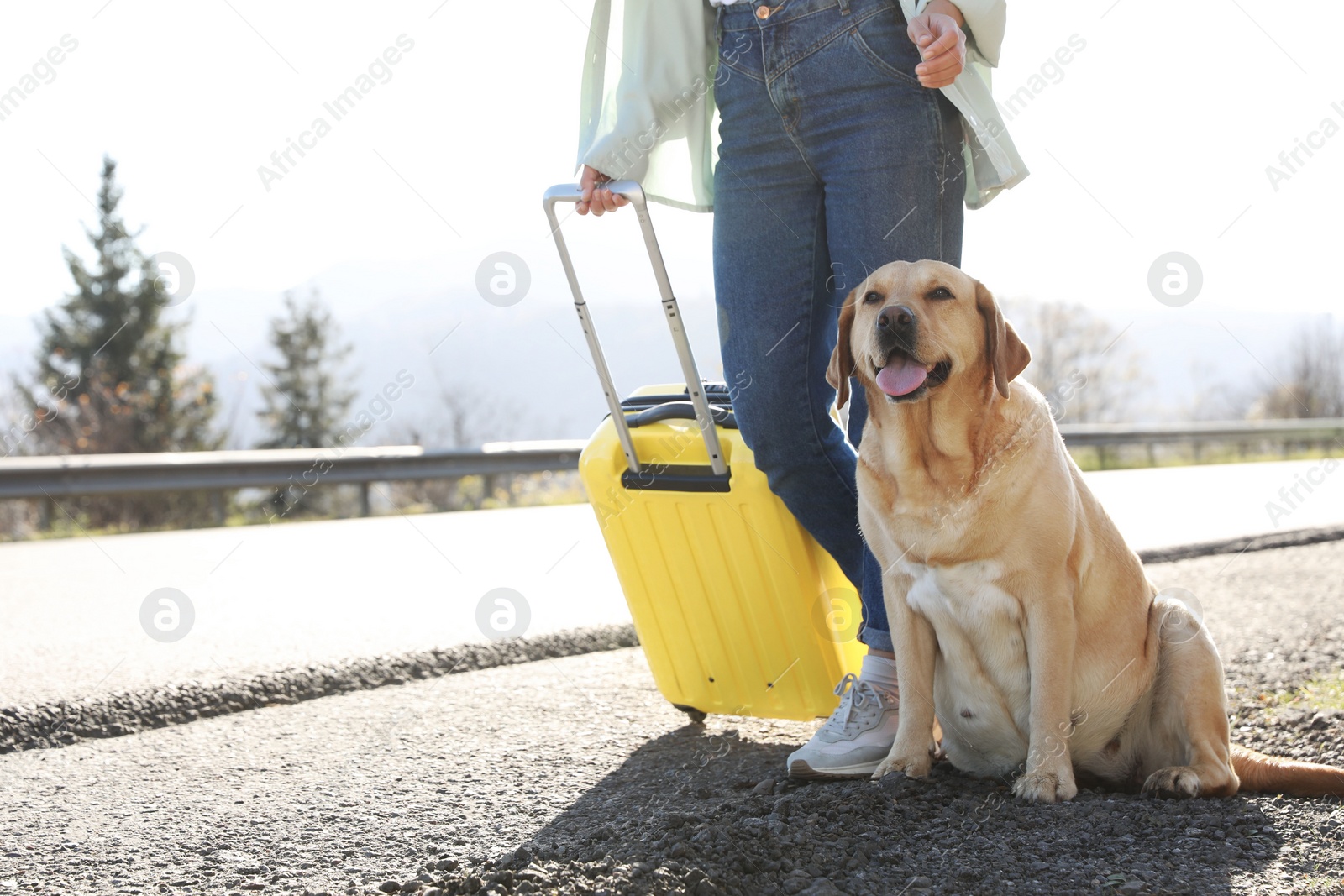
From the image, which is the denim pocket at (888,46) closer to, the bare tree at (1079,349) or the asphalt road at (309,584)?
the asphalt road at (309,584)

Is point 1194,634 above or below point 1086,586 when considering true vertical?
below

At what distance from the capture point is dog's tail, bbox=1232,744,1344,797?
2.30 meters

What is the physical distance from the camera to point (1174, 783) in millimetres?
2289

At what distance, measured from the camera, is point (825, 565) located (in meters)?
2.88

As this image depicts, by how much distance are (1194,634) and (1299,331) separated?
153 feet

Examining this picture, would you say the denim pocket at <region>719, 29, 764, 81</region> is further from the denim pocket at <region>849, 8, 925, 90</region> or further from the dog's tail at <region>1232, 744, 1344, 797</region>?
the dog's tail at <region>1232, 744, 1344, 797</region>

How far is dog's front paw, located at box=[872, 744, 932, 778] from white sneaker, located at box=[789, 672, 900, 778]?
0.05m

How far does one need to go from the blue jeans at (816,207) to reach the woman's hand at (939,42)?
0.43ft

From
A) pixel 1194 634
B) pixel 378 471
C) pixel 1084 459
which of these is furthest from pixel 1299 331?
pixel 1194 634

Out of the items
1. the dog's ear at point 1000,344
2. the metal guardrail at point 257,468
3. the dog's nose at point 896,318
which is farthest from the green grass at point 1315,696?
the metal guardrail at point 257,468

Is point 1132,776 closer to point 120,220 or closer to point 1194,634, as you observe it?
point 1194,634

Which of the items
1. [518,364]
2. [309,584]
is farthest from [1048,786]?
[518,364]

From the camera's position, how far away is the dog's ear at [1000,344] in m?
2.41

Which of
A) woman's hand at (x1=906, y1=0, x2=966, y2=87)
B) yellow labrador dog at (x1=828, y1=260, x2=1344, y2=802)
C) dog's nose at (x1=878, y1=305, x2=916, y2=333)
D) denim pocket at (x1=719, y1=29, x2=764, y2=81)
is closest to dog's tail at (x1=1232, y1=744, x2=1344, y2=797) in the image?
yellow labrador dog at (x1=828, y1=260, x2=1344, y2=802)
